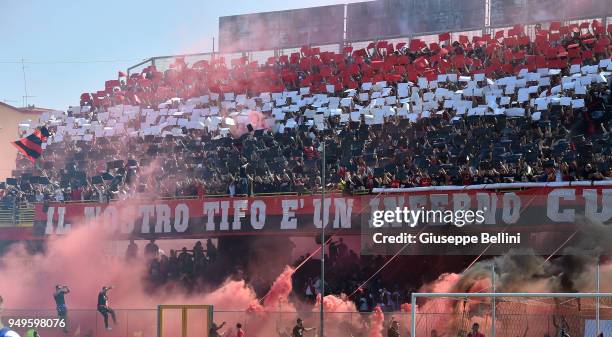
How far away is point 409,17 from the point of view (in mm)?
43531

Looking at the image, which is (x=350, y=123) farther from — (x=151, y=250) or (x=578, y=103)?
(x=151, y=250)

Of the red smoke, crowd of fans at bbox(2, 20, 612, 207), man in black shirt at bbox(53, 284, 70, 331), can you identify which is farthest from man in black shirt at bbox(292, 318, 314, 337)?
man in black shirt at bbox(53, 284, 70, 331)

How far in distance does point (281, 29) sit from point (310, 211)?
16230 millimetres

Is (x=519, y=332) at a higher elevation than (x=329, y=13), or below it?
below

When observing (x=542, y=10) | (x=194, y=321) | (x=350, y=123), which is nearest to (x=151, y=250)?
(x=350, y=123)

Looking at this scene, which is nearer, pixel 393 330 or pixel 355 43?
pixel 393 330

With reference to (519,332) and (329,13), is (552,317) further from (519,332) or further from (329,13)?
(329,13)

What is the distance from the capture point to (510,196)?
29.3m

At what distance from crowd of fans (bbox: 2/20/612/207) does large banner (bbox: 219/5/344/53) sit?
11.3 ft

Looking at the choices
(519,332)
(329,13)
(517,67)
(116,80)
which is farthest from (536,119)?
(116,80)

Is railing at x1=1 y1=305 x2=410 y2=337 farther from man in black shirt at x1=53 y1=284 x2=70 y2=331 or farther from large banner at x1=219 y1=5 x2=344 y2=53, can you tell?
large banner at x1=219 y1=5 x2=344 y2=53

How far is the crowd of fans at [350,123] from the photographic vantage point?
31223 mm

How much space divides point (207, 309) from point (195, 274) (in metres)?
7.96

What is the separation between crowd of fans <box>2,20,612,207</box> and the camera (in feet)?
102
